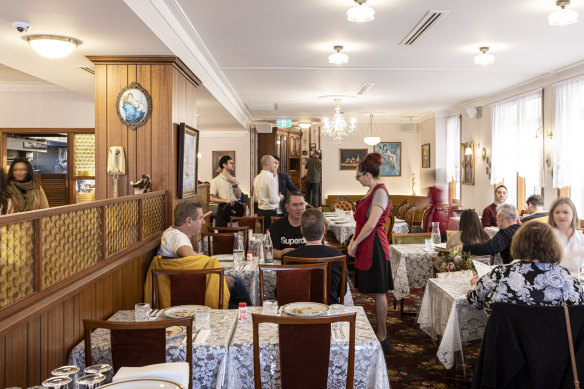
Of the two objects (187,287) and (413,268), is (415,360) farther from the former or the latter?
(187,287)

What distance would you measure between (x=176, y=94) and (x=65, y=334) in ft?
11.3

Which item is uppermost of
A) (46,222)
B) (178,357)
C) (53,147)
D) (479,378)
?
(53,147)

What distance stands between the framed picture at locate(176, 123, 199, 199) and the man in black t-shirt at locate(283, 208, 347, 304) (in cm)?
218

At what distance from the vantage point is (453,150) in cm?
1308

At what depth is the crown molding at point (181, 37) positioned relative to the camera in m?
4.23

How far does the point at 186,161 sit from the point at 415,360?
11.0ft

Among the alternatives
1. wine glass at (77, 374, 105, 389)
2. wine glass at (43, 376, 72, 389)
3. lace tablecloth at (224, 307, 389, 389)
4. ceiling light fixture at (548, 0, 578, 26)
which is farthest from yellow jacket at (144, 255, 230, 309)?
ceiling light fixture at (548, 0, 578, 26)

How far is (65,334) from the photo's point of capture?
2.66m

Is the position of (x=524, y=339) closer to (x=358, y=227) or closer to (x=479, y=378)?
(x=479, y=378)

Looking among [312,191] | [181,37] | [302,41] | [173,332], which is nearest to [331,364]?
[173,332]

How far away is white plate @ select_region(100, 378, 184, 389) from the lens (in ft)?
5.61

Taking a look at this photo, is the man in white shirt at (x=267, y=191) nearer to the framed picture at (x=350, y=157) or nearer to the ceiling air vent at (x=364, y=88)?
the ceiling air vent at (x=364, y=88)

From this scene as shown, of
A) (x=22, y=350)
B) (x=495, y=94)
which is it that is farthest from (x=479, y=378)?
(x=495, y=94)

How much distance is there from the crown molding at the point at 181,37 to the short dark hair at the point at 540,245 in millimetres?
3203
